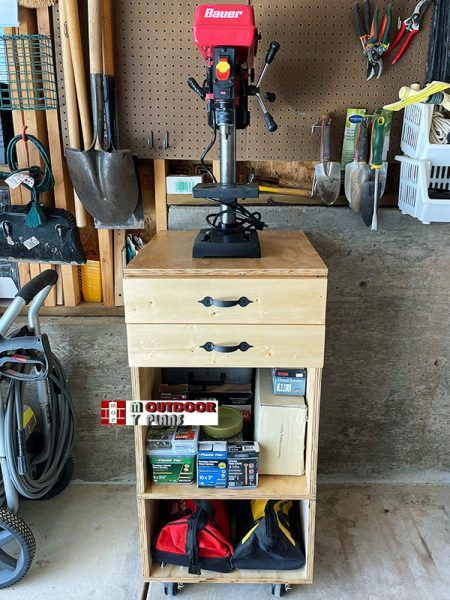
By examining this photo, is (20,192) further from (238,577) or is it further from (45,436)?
(238,577)

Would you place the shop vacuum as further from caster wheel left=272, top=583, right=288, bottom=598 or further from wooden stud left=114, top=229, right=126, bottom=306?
caster wheel left=272, top=583, right=288, bottom=598

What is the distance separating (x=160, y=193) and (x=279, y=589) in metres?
1.33

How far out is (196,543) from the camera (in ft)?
5.17

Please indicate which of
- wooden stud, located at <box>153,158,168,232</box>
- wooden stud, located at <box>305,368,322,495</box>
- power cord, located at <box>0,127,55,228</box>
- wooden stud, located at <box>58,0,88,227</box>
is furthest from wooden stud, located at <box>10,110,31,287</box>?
wooden stud, located at <box>305,368,322,495</box>

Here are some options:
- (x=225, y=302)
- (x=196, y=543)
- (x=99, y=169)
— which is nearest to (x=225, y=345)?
(x=225, y=302)

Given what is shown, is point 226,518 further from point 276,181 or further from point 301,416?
point 276,181

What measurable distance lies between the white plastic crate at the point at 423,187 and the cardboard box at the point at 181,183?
2.19 feet

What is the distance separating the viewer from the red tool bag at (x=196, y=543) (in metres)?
1.59

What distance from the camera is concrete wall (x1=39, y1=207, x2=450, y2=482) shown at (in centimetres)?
188

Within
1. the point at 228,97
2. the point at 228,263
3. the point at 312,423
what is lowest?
the point at 312,423

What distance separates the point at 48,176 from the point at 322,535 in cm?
155

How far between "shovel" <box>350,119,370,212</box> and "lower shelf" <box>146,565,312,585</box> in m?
1.17

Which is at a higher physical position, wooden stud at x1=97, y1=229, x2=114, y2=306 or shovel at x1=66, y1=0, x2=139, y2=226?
shovel at x1=66, y1=0, x2=139, y2=226

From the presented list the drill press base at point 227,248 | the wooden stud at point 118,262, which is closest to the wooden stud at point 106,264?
the wooden stud at point 118,262
